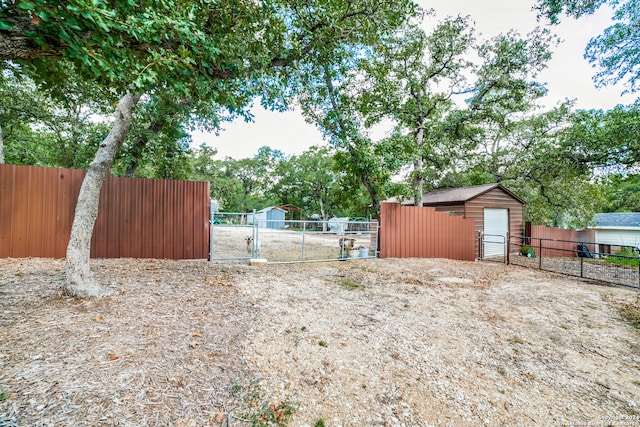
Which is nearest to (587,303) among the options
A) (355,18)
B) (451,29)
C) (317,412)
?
(317,412)

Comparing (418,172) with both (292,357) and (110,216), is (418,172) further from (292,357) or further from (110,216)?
(110,216)

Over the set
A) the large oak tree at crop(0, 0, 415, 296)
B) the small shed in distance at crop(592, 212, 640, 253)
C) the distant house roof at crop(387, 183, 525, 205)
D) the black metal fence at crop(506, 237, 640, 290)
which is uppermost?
the large oak tree at crop(0, 0, 415, 296)

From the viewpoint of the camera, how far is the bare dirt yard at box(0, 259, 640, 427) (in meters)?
1.77

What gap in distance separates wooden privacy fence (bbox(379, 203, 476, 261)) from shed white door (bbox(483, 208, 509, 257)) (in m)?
1.58

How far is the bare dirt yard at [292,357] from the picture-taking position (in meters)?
1.77

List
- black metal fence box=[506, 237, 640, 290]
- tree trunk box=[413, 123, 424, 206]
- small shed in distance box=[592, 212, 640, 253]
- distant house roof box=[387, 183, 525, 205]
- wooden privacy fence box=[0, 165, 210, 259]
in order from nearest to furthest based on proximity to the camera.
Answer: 1. wooden privacy fence box=[0, 165, 210, 259]
2. black metal fence box=[506, 237, 640, 290]
3. tree trunk box=[413, 123, 424, 206]
4. distant house roof box=[387, 183, 525, 205]
5. small shed in distance box=[592, 212, 640, 253]

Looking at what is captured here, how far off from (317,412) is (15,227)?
21.6 feet

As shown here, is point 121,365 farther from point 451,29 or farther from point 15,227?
point 451,29

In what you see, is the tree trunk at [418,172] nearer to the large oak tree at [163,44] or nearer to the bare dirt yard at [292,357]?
the large oak tree at [163,44]

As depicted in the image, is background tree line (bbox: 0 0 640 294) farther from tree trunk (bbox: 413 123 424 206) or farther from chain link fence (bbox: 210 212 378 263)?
chain link fence (bbox: 210 212 378 263)

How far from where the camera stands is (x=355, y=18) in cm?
519

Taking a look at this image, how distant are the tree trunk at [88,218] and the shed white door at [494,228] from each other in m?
11.8

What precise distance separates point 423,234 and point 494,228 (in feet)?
14.2

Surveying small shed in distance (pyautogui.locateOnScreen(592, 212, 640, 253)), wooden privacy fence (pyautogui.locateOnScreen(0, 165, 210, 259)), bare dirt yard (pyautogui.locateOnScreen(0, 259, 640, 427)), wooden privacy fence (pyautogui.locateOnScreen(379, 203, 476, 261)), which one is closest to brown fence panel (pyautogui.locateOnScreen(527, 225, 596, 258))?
small shed in distance (pyautogui.locateOnScreen(592, 212, 640, 253))
